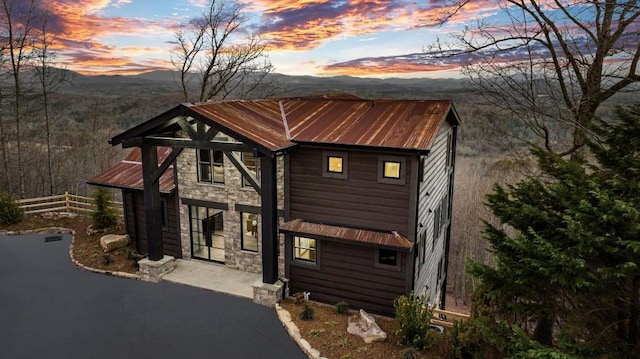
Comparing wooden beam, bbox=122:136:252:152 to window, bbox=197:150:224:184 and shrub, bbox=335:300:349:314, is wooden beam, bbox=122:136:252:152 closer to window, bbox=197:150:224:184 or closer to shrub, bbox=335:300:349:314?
window, bbox=197:150:224:184

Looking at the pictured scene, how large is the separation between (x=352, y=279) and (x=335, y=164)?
3.11 m

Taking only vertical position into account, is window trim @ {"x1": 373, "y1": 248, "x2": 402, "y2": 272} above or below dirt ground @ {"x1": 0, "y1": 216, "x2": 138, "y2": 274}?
above

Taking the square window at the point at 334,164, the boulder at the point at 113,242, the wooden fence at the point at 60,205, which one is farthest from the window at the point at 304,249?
the wooden fence at the point at 60,205

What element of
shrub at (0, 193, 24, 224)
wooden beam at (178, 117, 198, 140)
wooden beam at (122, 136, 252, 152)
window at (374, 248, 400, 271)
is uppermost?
wooden beam at (178, 117, 198, 140)

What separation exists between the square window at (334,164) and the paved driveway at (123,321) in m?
4.07

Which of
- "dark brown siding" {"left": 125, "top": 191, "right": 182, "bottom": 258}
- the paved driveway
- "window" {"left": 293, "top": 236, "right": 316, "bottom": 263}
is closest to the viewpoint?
the paved driveway

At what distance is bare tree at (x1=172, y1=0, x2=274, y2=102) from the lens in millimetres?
22203

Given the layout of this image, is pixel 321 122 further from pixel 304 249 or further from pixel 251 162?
pixel 304 249

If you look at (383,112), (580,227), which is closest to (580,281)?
(580,227)

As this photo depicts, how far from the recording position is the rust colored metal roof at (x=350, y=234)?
9273mm

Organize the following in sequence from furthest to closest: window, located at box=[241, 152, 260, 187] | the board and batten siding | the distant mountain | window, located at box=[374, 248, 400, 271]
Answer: the distant mountain < window, located at box=[241, 152, 260, 187] < the board and batten siding < window, located at box=[374, 248, 400, 271]

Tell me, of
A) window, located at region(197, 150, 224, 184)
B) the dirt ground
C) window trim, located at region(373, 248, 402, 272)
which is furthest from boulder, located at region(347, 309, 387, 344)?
the dirt ground

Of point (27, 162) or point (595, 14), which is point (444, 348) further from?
point (27, 162)

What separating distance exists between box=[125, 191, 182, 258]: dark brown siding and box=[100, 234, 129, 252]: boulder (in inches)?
32.5
